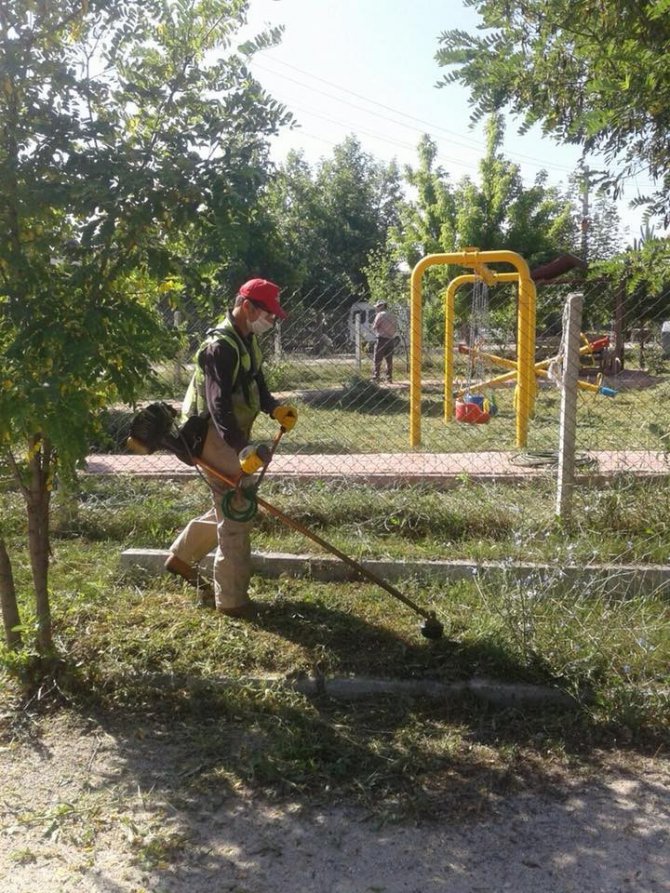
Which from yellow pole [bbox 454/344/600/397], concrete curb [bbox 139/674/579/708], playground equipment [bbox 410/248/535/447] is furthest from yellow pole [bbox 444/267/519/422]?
concrete curb [bbox 139/674/579/708]

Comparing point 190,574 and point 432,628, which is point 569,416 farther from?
point 190,574

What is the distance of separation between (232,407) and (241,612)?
3.56 feet

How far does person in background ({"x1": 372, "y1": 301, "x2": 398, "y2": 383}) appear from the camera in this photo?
14.8m

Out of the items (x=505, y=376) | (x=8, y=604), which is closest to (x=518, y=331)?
(x=505, y=376)

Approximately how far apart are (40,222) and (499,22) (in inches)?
79.2

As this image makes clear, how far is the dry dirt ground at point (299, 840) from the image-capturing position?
113 inches

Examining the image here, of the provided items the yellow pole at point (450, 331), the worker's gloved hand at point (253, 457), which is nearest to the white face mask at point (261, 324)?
the worker's gloved hand at point (253, 457)

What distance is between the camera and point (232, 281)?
19688 millimetres

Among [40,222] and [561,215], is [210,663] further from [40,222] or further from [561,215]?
[561,215]

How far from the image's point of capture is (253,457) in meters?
4.00

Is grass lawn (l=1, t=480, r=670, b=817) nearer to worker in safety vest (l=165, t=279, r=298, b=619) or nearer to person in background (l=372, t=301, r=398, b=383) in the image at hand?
worker in safety vest (l=165, t=279, r=298, b=619)

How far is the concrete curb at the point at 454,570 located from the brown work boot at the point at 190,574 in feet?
0.70

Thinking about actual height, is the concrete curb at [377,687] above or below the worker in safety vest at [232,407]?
below

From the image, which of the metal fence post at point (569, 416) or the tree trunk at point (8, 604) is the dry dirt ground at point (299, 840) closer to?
the tree trunk at point (8, 604)
